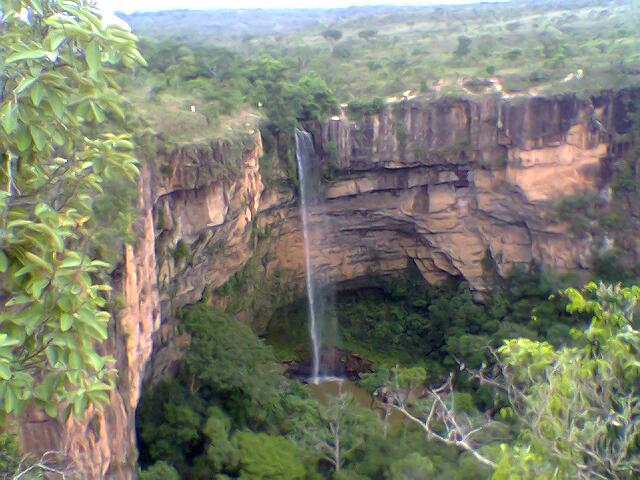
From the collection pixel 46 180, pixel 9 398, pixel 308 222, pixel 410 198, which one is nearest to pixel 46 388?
pixel 9 398

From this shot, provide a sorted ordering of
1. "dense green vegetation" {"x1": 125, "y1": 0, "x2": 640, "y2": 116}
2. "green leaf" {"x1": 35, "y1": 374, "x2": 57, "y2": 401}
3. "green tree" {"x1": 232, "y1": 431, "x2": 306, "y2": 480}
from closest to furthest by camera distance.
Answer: "green leaf" {"x1": 35, "y1": 374, "x2": 57, "y2": 401} → "green tree" {"x1": 232, "y1": 431, "x2": 306, "y2": 480} → "dense green vegetation" {"x1": 125, "y1": 0, "x2": 640, "y2": 116}

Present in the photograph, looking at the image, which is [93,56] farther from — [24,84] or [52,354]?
[52,354]

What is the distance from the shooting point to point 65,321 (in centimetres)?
273

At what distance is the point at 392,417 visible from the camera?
14906 millimetres

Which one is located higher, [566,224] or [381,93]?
[381,93]

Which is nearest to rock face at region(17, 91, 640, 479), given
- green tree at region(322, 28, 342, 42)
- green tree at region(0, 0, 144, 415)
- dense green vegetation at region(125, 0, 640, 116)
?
dense green vegetation at region(125, 0, 640, 116)

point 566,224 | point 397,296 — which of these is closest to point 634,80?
point 566,224

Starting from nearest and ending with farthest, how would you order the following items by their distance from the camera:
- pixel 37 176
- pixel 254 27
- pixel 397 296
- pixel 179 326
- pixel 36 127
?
pixel 36 127 → pixel 37 176 → pixel 179 326 → pixel 397 296 → pixel 254 27

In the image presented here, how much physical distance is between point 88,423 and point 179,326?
6.51m

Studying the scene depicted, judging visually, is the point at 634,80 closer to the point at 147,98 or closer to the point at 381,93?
the point at 381,93

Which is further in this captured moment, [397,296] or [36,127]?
[397,296]

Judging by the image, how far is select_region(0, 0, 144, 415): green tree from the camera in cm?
264

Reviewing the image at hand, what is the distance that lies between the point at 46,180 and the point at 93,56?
707 millimetres

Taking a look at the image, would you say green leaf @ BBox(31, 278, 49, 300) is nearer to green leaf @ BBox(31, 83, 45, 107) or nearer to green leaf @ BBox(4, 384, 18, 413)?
green leaf @ BBox(4, 384, 18, 413)
